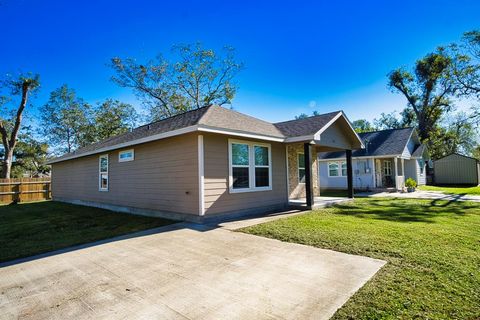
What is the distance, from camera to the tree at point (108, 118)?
29234 mm

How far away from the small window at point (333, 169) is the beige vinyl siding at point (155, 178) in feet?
47.9

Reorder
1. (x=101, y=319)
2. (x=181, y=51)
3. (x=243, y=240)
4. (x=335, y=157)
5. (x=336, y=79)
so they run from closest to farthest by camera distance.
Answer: (x=101, y=319)
(x=243, y=240)
(x=336, y=79)
(x=335, y=157)
(x=181, y=51)

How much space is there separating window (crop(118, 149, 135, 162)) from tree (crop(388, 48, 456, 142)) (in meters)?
31.1

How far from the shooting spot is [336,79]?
16969 millimetres

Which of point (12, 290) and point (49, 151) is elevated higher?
point (49, 151)

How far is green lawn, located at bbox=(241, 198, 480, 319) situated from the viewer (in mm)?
2680

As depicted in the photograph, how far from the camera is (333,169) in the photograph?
63.9 ft

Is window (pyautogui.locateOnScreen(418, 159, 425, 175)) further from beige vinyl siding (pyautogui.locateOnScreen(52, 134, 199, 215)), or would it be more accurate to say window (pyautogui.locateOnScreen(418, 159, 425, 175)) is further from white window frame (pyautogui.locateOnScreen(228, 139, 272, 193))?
beige vinyl siding (pyautogui.locateOnScreen(52, 134, 199, 215))

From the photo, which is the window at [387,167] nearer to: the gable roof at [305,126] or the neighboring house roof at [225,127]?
the neighboring house roof at [225,127]

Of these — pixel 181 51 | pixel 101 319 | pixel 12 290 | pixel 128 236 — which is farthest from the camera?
pixel 181 51

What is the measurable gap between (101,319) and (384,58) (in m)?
17.2

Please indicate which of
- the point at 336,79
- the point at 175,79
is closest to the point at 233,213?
the point at 336,79

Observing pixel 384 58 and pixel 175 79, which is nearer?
pixel 384 58

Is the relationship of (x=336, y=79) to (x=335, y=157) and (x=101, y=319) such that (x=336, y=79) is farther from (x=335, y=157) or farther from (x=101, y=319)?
(x=101, y=319)
